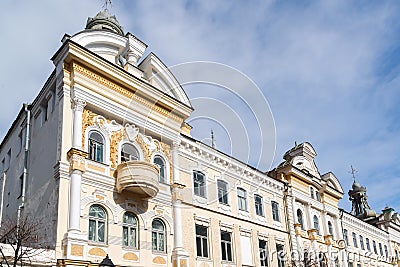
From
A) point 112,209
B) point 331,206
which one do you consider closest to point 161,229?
point 112,209

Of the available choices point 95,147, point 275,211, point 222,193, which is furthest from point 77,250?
point 275,211

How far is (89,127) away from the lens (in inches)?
742

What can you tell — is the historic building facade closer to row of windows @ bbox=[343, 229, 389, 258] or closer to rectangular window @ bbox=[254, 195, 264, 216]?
rectangular window @ bbox=[254, 195, 264, 216]

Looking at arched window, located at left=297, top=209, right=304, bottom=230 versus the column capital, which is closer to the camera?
the column capital

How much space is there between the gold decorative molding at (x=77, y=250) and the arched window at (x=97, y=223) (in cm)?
92

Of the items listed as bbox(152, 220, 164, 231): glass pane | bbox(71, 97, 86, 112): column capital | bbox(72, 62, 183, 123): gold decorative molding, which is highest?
bbox(72, 62, 183, 123): gold decorative molding

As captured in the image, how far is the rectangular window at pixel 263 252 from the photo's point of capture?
25359 millimetres

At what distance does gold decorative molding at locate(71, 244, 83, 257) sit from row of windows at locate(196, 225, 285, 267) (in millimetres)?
6940

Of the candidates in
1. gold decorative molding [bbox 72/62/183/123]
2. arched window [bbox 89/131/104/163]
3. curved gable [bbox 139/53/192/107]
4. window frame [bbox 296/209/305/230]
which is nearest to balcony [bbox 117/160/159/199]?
arched window [bbox 89/131/104/163]

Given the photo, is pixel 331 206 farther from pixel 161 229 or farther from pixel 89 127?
pixel 89 127

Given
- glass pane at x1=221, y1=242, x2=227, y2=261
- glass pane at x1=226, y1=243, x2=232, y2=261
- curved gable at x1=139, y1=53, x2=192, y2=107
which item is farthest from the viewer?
glass pane at x1=226, y1=243, x2=232, y2=261

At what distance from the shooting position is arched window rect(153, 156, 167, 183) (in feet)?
70.0

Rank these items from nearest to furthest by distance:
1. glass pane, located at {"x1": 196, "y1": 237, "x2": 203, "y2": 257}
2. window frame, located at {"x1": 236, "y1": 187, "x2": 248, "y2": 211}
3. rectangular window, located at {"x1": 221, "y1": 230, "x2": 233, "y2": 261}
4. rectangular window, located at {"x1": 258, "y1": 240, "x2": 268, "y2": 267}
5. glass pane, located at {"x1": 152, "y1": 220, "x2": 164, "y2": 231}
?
glass pane, located at {"x1": 152, "y1": 220, "x2": 164, "y2": 231} → glass pane, located at {"x1": 196, "y1": 237, "x2": 203, "y2": 257} → rectangular window, located at {"x1": 221, "y1": 230, "x2": 233, "y2": 261} → rectangular window, located at {"x1": 258, "y1": 240, "x2": 268, "y2": 267} → window frame, located at {"x1": 236, "y1": 187, "x2": 248, "y2": 211}

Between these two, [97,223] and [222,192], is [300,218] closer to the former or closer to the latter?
[222,192]
